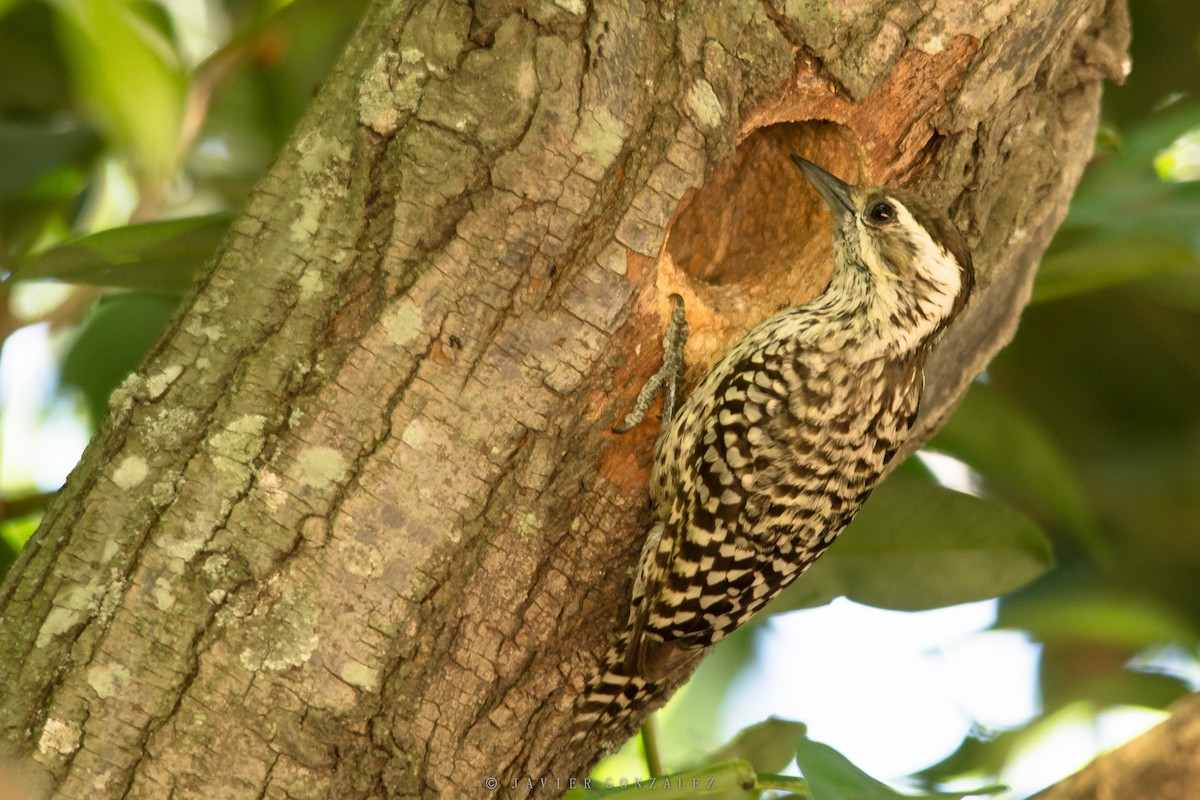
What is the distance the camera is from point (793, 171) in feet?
10.9

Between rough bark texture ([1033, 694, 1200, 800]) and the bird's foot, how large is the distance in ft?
3.65

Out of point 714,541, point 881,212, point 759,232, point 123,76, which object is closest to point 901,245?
point 881,212

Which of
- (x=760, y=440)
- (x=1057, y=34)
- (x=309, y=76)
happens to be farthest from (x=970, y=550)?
(x=309, y=76)

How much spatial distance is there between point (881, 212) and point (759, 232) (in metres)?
0.63

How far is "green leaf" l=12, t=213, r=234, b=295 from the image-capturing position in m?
2.75

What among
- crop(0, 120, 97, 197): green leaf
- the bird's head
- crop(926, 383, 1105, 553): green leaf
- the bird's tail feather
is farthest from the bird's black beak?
crop(0, 120, 97, 197): green leaf

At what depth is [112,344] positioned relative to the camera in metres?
3.34

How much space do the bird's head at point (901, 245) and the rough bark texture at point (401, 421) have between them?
1.62ft

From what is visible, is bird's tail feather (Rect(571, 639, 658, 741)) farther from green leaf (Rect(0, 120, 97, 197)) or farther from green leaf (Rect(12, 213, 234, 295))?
green leaf (Rect(0, 120, 97, 197))

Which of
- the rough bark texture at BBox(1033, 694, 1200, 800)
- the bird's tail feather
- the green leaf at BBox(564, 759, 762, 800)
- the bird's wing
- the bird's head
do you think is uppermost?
the bird's head

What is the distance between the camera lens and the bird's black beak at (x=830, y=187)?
3.00 meters

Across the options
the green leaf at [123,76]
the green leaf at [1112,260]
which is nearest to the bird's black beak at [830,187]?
the green leaf at [1112,260]

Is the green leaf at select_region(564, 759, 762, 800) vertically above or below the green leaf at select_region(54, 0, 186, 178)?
below

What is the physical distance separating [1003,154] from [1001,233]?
0.68 ft
